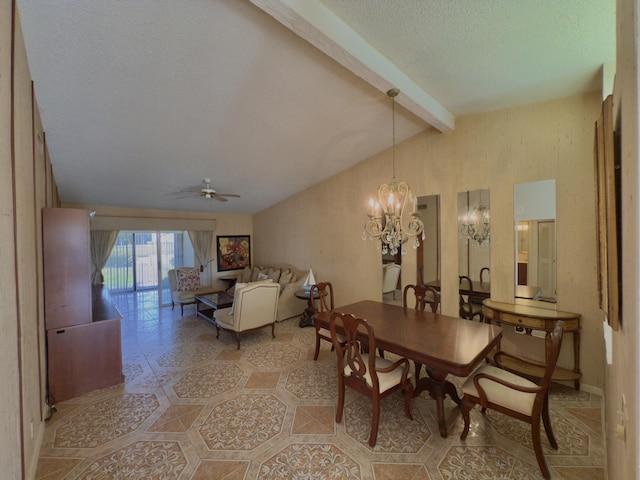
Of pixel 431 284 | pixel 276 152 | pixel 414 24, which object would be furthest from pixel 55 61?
pixel 431 284

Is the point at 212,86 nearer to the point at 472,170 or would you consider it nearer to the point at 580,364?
the point at 472,170

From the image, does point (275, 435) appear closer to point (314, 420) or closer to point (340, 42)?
point (314, 420)

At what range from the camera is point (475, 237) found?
11.2ft

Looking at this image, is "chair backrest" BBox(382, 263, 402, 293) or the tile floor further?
"chair backrest" BBox(382, 263, 402, 293)

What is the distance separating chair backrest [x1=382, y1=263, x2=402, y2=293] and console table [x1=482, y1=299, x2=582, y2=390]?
1403 mm

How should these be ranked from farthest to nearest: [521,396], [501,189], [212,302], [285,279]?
[285,279] < [212,302] < [501,189] < [521,396]

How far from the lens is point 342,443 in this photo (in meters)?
2.06

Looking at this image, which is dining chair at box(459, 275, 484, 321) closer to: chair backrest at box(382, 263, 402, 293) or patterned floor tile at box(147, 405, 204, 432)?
chair backrest at box(382, 263, 402, 293)

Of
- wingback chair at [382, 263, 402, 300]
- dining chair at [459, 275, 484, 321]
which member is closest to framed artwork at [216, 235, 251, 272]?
wingback chair at [382, 263, 402, 300]

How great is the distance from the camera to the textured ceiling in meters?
1.75

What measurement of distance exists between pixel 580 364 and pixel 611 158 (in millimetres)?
2856

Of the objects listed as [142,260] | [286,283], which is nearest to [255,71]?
[286,283]

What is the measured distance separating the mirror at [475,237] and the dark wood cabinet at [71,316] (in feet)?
14.2

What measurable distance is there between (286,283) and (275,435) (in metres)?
3.52
